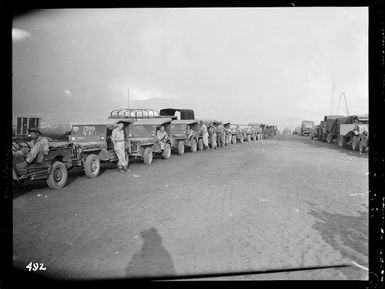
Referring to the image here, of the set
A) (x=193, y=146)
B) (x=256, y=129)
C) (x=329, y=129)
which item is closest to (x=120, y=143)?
(x=193, y=146)

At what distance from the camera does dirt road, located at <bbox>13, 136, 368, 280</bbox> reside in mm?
3059

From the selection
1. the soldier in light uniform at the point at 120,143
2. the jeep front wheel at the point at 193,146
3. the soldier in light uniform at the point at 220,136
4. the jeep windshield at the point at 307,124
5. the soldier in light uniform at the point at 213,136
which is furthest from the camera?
the jeep windshield at the point at 307,124

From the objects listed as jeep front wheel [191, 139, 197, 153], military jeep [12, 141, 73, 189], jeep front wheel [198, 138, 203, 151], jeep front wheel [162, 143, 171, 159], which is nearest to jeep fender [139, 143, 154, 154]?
jeep front wheel [162, 143, 171, 159]

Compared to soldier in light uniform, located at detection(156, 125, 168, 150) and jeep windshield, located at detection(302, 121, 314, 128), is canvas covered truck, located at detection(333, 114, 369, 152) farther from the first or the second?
jeep windshield, located at detection(302, 121, 314, 128)

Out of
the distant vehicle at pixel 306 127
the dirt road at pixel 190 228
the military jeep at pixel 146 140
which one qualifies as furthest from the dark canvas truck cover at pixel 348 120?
the distant vehicle at pixel 306 127

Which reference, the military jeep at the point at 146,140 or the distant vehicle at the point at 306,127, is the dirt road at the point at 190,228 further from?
the distant vehicle at the point at 306,127

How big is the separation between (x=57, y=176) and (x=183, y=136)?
23.3 ft

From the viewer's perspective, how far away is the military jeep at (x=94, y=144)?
23.0 ft

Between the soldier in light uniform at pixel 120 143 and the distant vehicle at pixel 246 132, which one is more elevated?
the distant vehicle at pixel 246 132

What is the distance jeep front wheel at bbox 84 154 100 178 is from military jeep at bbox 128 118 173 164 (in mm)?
1675

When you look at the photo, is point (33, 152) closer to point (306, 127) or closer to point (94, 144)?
point (94, 144)

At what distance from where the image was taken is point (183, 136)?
12344mm

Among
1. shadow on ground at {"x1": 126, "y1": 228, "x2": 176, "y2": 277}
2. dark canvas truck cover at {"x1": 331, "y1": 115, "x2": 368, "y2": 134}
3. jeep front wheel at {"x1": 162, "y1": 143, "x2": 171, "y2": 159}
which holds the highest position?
dark canvas truck cover at {"x1": 331, "y1": 115, "x2": 368, "y2": 134}
